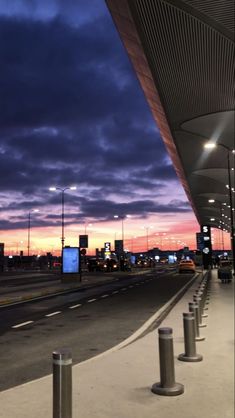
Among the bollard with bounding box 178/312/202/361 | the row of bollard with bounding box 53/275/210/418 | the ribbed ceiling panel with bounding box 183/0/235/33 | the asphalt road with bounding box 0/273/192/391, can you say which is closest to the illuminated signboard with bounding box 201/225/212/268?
the asphalt road with bounding box 0/273/192/391

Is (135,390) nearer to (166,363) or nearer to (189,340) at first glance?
(166,363)

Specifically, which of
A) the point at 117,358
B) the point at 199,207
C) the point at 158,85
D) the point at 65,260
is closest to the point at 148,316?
the point at 117,358

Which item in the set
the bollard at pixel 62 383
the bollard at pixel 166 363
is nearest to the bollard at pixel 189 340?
the bollard at pixel 166 363

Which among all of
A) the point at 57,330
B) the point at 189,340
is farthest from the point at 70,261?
the point at 189,340

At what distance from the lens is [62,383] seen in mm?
4215

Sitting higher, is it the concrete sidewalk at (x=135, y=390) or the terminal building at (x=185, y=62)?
the terminal building at (x=185, y=62)

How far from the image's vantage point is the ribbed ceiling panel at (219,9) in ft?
52.6

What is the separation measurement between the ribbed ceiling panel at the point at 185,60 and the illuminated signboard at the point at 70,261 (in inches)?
504

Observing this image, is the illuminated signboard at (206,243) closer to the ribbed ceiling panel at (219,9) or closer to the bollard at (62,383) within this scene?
the ribbed ceiling panel at (219,9)

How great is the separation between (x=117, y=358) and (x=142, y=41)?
15314mm

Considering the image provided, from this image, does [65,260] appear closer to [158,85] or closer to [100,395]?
[158,85]

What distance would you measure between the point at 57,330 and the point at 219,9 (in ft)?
41.8

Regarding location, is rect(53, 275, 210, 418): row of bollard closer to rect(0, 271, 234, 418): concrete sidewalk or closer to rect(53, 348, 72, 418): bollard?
rect(53, 348, 72, 418): bollard

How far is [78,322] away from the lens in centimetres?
1368
